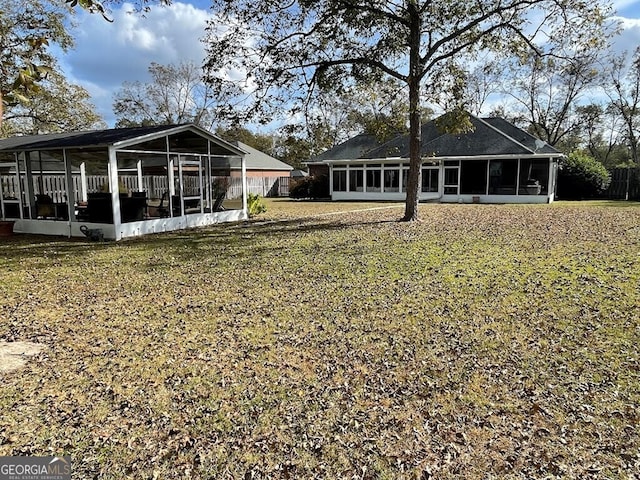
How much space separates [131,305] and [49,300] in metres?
1.36

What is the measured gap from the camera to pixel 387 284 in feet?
23.4

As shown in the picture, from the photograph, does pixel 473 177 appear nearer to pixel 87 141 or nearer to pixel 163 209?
pixel 163 209

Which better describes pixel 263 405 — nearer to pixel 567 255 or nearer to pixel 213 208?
pixel 567 255

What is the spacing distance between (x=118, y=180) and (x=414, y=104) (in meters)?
9.66

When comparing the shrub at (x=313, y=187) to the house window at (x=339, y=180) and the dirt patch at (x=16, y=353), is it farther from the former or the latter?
the dirt patch at (x=16, y=353)

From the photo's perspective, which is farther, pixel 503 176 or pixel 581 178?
pixel 581 178

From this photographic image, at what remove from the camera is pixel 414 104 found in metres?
14.3

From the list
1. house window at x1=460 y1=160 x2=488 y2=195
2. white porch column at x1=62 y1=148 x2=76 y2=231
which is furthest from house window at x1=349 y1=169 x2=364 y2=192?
white porch column at x1=62 y1=148 x2=76 y2=231

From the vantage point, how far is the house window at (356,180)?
92.1 ft

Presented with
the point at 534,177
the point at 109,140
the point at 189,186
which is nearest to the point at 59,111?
the point at 189,186

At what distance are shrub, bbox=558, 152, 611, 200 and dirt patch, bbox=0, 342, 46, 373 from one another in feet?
91.8

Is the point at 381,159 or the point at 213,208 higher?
the point at 381,159

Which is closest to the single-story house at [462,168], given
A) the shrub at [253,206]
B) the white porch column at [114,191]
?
the shrub at [253,206]

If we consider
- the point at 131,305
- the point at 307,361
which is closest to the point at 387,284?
the point at 307,361
